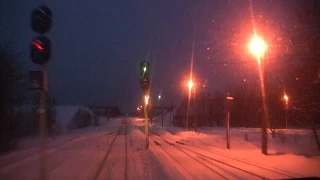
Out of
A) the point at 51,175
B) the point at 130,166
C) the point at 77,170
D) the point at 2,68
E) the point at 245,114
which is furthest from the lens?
the point at 245,114

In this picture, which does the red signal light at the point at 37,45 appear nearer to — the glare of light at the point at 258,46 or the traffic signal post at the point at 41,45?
the traffic signal post at the point at 41,45

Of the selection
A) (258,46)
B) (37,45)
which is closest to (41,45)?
(37,45)

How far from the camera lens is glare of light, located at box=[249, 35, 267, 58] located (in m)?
21.1

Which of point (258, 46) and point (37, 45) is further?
point (258, 46)

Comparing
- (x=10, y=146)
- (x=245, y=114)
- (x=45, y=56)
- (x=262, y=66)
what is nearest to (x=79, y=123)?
(x=245, y=114)

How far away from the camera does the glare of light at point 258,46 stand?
21.1 meters

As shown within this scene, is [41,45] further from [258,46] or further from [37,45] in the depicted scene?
[258,46]

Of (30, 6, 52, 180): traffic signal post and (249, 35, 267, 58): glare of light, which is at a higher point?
(249, 35, 267, 58): glare of light

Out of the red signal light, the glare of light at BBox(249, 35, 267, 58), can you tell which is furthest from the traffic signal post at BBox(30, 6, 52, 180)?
the glare of light at BBox(249, 35, 267, 58)

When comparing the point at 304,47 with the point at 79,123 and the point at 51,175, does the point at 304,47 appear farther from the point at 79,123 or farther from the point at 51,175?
the point at 79,123

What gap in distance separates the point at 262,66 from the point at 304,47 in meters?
3.06

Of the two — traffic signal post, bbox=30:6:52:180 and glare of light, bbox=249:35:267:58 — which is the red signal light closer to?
traffic signal post, bbox=30:6:52:180

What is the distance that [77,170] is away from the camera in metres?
16.7

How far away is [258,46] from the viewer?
21188 mm
